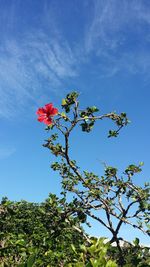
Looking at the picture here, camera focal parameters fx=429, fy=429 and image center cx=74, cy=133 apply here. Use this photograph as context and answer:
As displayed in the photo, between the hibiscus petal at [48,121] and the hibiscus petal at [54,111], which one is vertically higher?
the hibiscus petal at [54,111]

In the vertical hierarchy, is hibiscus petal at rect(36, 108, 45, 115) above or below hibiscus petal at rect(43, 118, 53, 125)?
above

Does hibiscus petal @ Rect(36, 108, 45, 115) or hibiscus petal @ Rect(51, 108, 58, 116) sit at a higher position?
hibiscus petal @ Rect(36, 108, 45, 115)

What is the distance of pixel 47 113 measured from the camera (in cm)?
812

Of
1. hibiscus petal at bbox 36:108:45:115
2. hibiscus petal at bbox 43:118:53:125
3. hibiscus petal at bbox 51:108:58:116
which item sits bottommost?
hibiscus petal at bbox 43:118:53:125

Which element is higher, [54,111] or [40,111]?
[40,111]

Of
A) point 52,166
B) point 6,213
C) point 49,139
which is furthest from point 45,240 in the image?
point 52,166

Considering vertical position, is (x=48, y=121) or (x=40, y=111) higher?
(x=40, y=111)

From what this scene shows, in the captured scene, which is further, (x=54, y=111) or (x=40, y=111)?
(x=40, y=111)

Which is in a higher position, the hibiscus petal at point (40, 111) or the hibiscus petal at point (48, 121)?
the hibiscus petal at point (40, 111)

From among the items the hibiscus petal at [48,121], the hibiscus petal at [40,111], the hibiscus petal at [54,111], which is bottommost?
the hibiscus petal at [48,121]

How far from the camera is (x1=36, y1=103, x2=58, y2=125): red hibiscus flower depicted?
8.06 metres

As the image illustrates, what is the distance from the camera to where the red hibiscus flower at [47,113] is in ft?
26.5

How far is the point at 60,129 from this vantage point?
801cm

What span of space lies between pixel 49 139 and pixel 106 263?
6248mm
